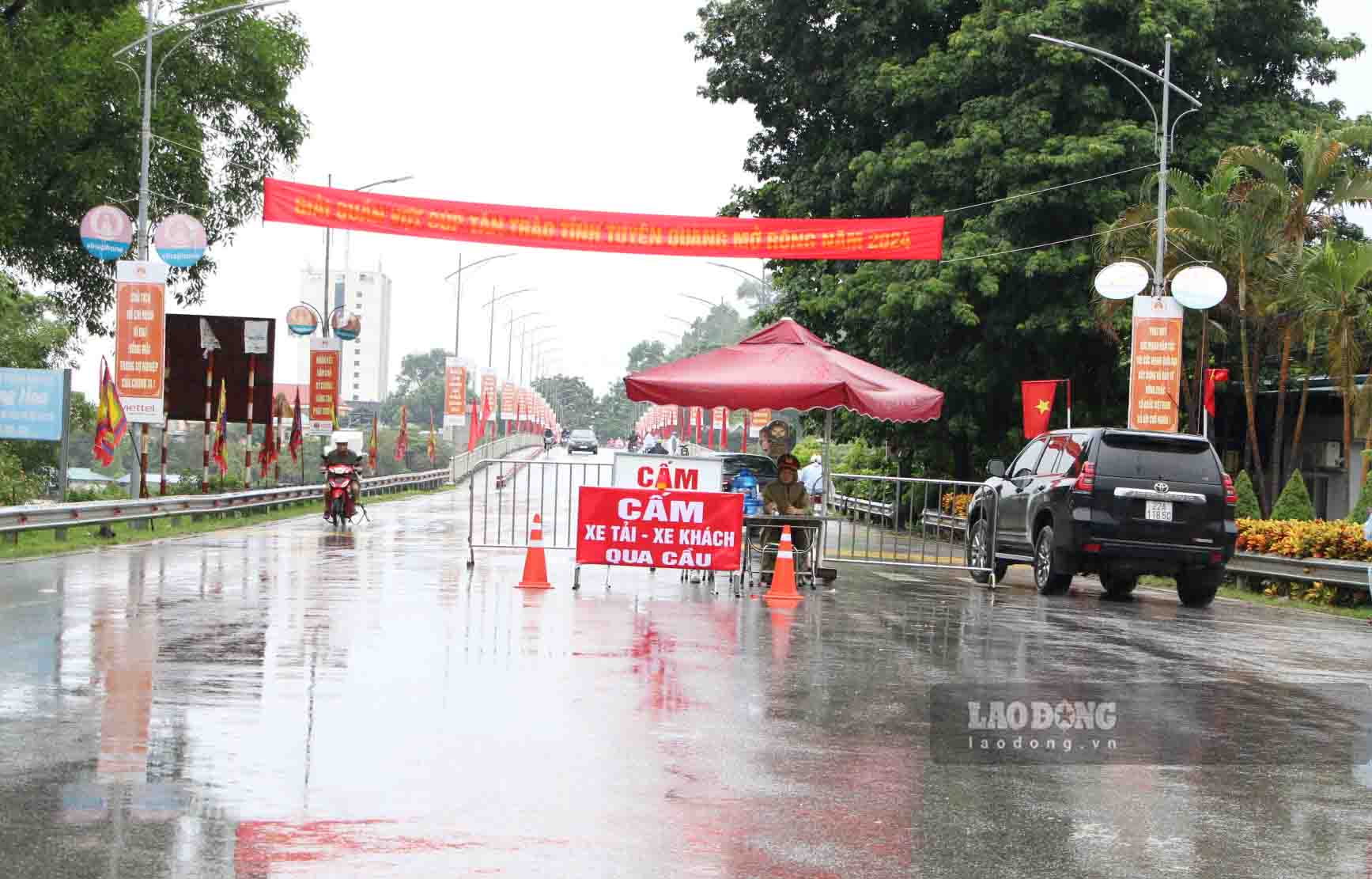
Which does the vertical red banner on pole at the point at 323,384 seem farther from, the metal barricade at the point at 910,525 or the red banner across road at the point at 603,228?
the red banner across road at the point at 603,228

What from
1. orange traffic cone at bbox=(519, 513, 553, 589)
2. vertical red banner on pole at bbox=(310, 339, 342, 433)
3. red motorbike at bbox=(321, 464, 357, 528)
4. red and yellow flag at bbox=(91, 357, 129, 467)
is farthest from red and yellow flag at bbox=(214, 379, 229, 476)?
orange traffic cone at bbox=(519, 513, 553, 589)

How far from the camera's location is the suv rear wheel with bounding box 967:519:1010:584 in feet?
70.9

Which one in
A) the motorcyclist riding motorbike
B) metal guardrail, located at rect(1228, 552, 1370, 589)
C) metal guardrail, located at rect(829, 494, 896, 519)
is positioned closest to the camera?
metal guardrail, located at rect(1228, 552, 1370, 589)

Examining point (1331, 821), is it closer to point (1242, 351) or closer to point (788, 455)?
point (788, 455)

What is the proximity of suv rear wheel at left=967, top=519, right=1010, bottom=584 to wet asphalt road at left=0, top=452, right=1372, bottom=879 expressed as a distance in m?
5.31

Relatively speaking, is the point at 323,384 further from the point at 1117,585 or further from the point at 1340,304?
the point at 1117,585

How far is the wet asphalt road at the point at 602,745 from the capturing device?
20.9 feet

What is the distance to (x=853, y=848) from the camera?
647 centimetres

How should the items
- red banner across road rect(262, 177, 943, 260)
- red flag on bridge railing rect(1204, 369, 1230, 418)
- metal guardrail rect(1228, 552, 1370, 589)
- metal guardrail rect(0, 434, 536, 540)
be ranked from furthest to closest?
red flag on bridge railing rect(1204, 369, 1230, 418), red banner across road rect(262, 177, 943, 260), metal guardrail rect(0, 434, 536, 540), metal guardrail rect(1228, 552, 1370, 589)

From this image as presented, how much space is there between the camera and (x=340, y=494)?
2942cm

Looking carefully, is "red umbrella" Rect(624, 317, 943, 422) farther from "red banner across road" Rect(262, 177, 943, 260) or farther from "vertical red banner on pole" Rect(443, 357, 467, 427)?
"vertical red banner on pole" Rect(443, 357, 467, 427)

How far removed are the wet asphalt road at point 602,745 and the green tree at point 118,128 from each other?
18.4 m

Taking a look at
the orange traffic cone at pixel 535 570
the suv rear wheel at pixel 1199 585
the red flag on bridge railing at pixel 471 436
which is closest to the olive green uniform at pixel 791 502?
the orange traffic cone at pixel 535 570

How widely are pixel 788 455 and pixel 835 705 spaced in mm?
9746
